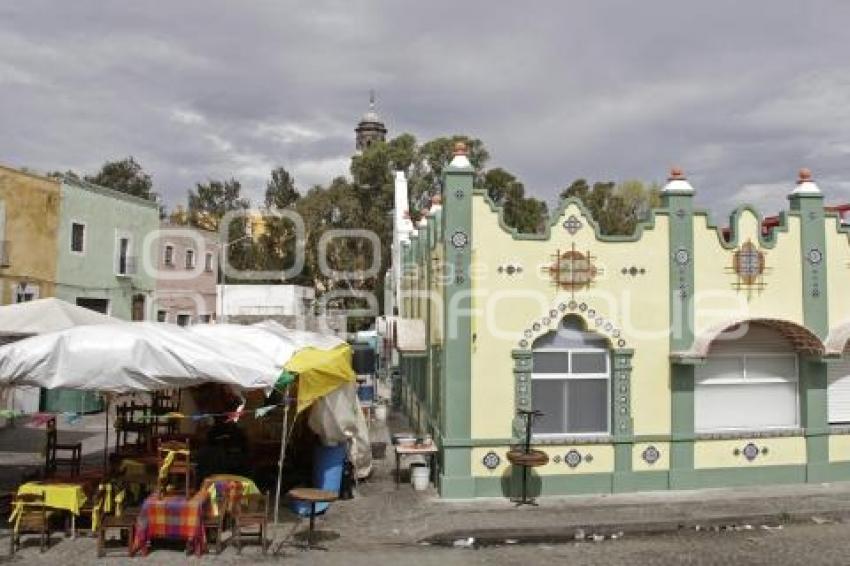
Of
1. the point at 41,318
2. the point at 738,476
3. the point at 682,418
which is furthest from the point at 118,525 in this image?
the point at 738,476

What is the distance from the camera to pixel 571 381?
40.5 feet

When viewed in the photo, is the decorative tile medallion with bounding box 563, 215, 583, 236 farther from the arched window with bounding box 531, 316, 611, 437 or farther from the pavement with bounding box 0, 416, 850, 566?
the pavement with bounding box 0, 416, 850, 566

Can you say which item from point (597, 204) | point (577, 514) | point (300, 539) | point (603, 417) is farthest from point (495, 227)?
point (597, 204)

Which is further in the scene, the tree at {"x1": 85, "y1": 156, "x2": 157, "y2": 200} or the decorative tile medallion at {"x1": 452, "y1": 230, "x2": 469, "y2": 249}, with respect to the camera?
the tree at {"x1": 85, "y1": 156, "x2": 157, "y2": 200}

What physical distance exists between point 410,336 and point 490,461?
3465 mm

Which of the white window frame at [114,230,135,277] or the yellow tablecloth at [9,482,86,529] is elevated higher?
the white window frame at [114,230,135,277]

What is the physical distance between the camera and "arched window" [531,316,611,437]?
12234mm

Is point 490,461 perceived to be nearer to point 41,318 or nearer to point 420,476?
point 420,476

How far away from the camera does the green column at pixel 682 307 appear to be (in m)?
12.5

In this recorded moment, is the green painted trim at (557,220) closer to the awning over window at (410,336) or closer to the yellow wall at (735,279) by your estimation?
the yellow wall at (735,279)

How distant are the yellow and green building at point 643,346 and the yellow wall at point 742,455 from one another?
0.09 ft

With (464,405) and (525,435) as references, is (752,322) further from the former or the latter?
(464,405)

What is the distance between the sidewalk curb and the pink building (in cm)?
2552

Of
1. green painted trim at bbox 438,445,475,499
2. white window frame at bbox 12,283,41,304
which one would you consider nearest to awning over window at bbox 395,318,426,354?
green painted trim at bbox 438,445,475,499
